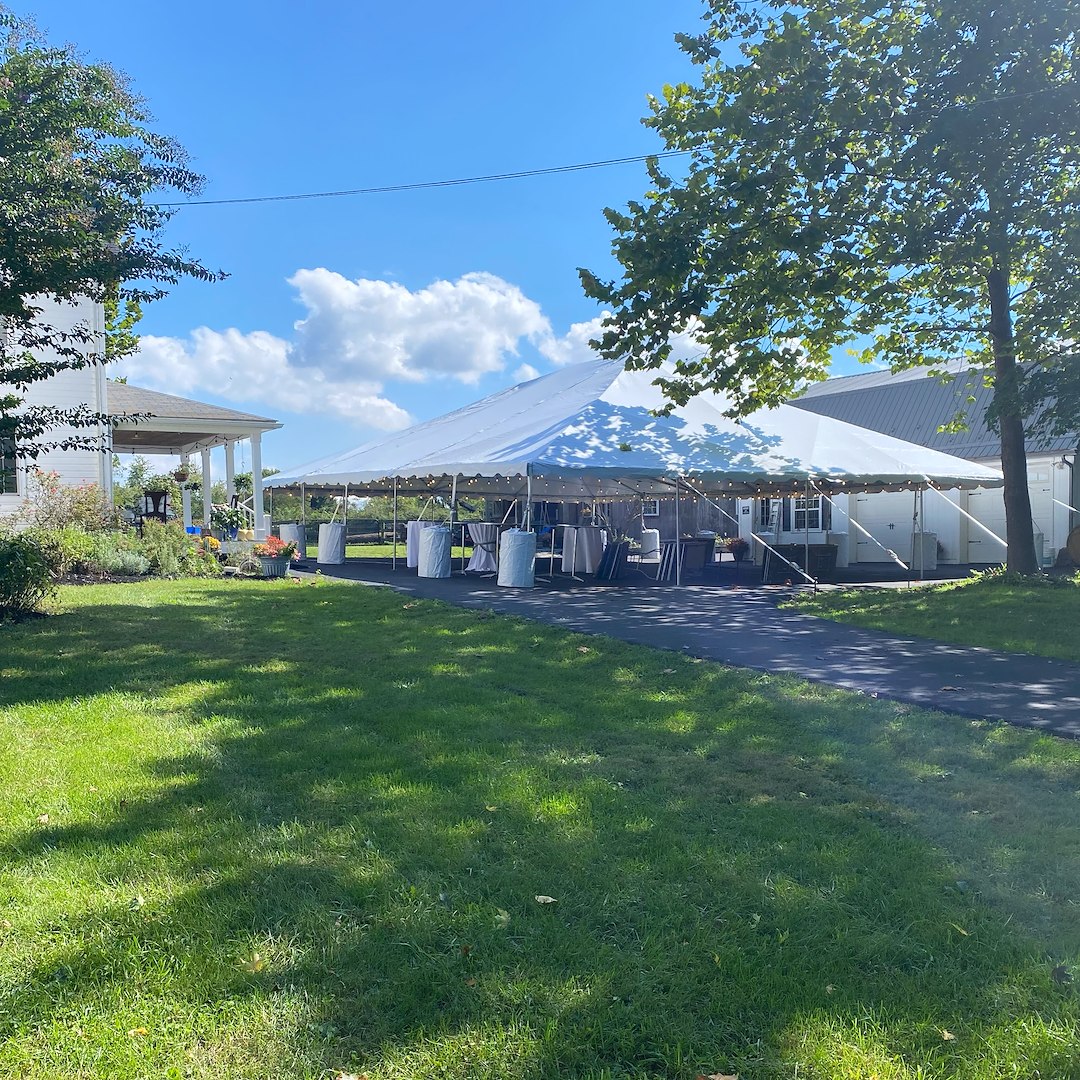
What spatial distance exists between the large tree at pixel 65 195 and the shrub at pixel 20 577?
1485 mm

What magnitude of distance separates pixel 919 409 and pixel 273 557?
737 inches

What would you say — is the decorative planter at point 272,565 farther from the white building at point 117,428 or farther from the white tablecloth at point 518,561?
the white tablecloth at point 518,561

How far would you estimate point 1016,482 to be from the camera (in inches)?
514

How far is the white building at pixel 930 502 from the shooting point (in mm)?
19578

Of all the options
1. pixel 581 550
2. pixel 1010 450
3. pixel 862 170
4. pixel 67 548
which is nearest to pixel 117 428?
pixel 67 548

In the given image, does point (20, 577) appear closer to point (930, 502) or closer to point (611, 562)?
point (611, 562)

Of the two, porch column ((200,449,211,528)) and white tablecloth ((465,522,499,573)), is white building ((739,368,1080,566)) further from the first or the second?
porch column ((200,449,211,528))

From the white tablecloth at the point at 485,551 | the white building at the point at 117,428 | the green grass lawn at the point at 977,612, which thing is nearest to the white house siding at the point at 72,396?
the white building at the point at 117,428

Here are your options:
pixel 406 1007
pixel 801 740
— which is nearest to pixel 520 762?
pixel 801 740

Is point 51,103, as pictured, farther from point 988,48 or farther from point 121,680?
point 988,48

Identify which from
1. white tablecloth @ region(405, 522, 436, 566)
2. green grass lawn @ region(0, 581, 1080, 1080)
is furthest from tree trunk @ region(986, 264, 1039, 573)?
white tablecloth @ region(405, 522, 436, 566)

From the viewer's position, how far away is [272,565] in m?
14.5

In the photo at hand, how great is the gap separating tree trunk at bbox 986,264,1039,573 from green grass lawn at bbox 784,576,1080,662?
616 mm

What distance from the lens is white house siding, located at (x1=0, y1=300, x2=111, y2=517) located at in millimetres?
15258
